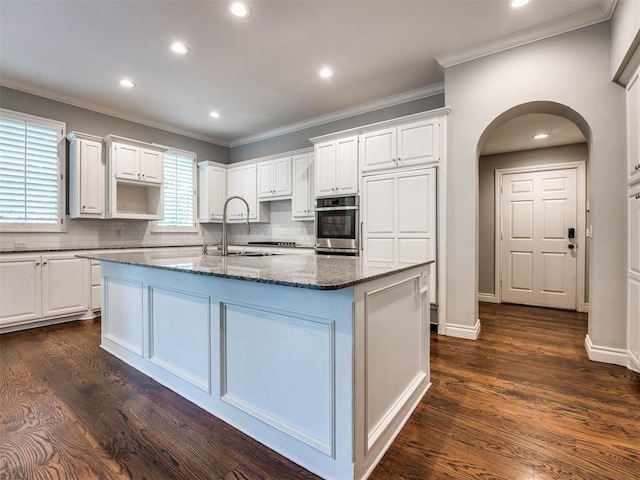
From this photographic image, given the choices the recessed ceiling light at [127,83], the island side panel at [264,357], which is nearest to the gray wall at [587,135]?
the island side panel at [264,357]

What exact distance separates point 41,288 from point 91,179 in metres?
1.43

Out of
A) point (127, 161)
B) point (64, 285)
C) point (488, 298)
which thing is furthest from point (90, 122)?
point (488, 298)

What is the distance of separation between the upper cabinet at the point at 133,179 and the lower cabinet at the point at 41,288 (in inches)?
32.7

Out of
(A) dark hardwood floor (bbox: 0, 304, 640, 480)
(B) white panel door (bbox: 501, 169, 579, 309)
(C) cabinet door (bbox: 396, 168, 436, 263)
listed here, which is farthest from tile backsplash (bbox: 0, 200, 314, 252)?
(B) white panel door (bbox: 501, 169, 579, 309)

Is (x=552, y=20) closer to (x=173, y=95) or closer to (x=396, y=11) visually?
(x=396, y=11)

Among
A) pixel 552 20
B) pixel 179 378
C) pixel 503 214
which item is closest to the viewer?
pixel 179 378

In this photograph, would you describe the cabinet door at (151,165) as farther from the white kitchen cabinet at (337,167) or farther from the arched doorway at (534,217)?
the arched doorway at (534,217)

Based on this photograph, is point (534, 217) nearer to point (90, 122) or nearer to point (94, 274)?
point (94, 274)

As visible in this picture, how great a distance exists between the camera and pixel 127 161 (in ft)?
14.0

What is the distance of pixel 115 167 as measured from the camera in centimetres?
414

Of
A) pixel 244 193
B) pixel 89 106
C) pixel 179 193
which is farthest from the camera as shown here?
pixel 244 193

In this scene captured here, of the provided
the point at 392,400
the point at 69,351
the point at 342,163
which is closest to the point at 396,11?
the point at 342,163

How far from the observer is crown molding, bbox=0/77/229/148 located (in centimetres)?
361

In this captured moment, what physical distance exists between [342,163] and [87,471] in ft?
11.4
